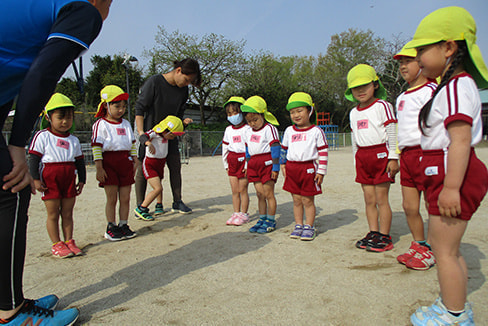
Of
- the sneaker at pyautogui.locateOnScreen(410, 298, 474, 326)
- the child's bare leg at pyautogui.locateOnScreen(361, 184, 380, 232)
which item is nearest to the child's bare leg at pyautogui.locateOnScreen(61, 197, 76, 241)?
the child's bare leg at pyautogui.locateOnScreen(361, 184, 380, 232)

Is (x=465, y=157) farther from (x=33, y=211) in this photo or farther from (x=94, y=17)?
(x=33, y=211)

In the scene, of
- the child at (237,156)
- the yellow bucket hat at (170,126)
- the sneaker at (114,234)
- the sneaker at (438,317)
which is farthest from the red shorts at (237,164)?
the sneaker at (438,317)

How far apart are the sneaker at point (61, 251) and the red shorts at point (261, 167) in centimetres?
235

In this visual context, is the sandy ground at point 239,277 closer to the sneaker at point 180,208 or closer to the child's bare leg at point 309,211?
the child's bare leg at point 309,211

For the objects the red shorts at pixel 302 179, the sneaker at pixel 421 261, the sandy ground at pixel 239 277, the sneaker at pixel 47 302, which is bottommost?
the sandy ground at pixel 239 277

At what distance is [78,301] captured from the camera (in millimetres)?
2510

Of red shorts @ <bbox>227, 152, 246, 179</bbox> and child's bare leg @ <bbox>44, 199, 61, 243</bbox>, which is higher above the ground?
red shorts @ <bbox>227, 152, 246, 179</bbox>

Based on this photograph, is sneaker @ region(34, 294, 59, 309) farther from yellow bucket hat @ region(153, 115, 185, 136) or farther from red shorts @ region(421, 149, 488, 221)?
yellow bucket hat @ region(153, 115, 185, 136)

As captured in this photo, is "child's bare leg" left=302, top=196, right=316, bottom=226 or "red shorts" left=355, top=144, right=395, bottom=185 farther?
"child's bare leg" left=302, top=196, right=316, bottom=226

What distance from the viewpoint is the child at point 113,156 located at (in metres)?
4.10

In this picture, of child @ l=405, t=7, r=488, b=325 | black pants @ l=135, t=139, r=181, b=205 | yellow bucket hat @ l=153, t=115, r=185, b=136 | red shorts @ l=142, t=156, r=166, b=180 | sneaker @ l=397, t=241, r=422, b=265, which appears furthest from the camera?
black pants @ l=135, t=139, r=181, b=205

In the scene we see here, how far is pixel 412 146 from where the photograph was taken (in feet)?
9.78

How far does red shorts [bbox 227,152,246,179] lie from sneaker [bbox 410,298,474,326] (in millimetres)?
3156

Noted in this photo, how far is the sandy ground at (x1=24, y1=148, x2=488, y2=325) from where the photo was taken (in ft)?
7.34
